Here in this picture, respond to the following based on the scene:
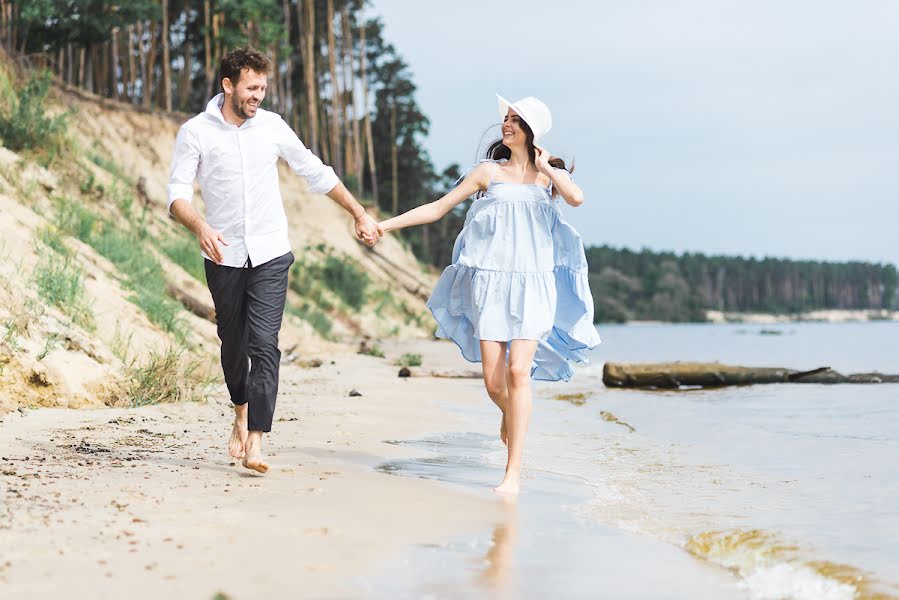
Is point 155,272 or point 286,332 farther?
point 286,332

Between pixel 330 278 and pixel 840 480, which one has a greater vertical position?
pixel 330 278

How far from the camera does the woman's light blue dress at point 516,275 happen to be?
5766 millimetres

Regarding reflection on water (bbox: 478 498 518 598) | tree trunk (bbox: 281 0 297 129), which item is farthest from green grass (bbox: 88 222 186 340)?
tree trunk (bbox: 281 0 297 129)

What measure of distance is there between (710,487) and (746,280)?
151 metres

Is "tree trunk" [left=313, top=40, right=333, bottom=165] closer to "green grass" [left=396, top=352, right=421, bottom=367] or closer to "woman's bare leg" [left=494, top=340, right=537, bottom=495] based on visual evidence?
"green grass" [left=396, top=352, right=421, bottom=367]

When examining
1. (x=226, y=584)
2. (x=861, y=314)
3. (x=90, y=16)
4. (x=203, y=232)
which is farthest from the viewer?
(x=861, y=314)

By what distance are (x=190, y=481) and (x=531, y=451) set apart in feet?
10.1

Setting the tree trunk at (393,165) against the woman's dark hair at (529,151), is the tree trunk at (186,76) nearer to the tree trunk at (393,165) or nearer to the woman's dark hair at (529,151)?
the tree trunk at (393,165)

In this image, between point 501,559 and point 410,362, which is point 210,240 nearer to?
point 501,559

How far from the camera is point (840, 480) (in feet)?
21.2

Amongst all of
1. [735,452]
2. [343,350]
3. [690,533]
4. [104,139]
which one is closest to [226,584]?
[690,533]

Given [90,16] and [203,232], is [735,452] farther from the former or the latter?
[90,16]

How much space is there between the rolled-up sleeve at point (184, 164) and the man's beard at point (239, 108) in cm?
27

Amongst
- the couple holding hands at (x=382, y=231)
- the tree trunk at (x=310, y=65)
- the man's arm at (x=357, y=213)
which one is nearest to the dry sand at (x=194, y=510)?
the couple holding hands at (x=382, y=231)
